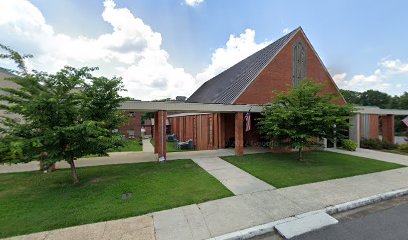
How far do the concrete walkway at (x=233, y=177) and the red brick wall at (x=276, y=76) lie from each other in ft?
19.0

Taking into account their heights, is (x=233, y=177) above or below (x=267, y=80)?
below

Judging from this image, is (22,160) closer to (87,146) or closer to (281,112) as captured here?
(87,146)

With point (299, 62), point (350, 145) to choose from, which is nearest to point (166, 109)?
point (299, 62)

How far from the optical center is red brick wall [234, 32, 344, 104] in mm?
15047

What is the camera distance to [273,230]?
450 cm

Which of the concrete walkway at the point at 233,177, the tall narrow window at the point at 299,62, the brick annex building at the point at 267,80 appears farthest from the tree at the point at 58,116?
the tall narrow window at the point at 299,62

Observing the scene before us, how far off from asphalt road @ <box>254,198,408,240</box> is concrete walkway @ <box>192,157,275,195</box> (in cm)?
239

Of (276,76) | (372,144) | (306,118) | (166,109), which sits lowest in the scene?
(372,144)

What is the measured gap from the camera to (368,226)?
15.1ft

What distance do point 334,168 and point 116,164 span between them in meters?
11.5

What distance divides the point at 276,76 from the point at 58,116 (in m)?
14.9

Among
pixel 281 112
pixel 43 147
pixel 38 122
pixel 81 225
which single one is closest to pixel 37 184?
pixel 43 147

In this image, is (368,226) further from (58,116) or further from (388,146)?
(388,146)

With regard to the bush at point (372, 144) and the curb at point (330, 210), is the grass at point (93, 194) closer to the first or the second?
the curb at point (330, 210)
